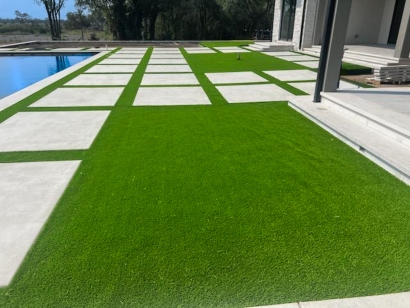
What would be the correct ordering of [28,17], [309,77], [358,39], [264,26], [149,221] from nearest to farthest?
[149,221], [309,77], [358,39], [264,26], [28,17]

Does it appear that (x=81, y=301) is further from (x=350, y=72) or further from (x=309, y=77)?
(x=350, y=72)

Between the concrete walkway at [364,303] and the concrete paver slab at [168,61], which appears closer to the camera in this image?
the concrete walkway at [364,303]

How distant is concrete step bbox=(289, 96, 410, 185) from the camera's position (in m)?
3.74

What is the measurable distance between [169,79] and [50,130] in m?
5.22

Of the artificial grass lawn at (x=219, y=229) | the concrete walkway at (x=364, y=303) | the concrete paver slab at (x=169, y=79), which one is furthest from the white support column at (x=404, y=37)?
the concrete walkway at (x=364, y=303)

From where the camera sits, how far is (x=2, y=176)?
371 centimetres

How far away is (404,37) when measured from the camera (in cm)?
953

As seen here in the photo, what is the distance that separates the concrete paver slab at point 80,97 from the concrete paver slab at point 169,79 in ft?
3.85

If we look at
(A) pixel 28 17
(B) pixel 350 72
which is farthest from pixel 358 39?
(A) pixel 28 17

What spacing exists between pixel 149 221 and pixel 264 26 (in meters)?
32.8

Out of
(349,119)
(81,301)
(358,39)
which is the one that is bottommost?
(81,301)

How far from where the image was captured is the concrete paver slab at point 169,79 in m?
9.26

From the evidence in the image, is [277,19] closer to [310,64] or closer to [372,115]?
[310,64]

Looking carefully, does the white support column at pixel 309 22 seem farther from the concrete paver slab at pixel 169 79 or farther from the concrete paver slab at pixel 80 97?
the concrete paver slab at pixel 80 97
